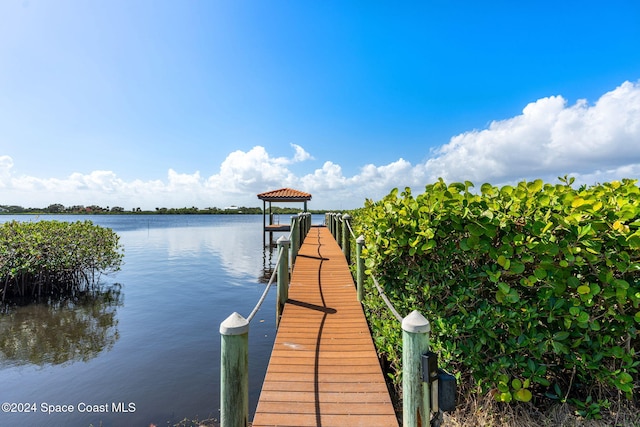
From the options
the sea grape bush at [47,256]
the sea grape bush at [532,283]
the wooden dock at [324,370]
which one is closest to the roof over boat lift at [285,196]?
the sea grape bush at [47,256]

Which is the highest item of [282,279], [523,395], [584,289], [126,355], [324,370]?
[584,289]

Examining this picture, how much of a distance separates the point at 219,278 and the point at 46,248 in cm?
865

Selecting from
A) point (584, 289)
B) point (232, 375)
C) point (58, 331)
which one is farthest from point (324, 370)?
point (58, 331)

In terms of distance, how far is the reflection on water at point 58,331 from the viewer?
30.2 feet

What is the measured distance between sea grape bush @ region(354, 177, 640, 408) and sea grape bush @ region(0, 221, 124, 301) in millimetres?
17069

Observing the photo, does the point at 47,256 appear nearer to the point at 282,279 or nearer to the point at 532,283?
the point at 282,279

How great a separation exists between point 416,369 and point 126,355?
977 centimetres

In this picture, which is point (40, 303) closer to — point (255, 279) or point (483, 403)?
point (255, 279)

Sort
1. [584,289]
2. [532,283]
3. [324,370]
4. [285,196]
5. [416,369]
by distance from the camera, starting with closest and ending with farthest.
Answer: [416,369] → [584,289] → [532,283] → [324,370] → [285,196]

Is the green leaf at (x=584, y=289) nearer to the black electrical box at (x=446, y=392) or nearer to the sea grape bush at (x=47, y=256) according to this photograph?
the black electrical box at (x=446, y=392)

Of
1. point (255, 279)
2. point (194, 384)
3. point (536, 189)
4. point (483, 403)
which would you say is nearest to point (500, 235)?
point (536, 189)

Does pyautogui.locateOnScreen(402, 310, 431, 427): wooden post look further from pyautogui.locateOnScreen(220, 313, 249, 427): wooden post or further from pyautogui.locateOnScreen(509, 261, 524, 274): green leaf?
pyautogui.locateOnScreen(220, 313, 249, 427): wooden post

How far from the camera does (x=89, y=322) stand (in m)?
11.9

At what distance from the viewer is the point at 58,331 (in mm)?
10852
